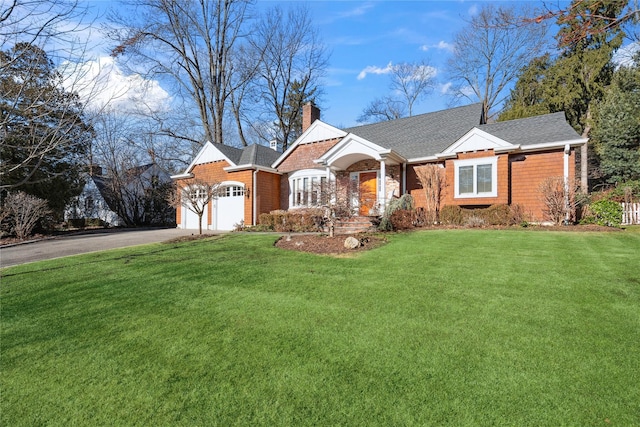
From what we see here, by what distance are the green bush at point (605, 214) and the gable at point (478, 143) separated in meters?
3.55

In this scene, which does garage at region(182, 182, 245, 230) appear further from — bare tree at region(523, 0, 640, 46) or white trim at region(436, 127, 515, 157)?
bare tree at region(523, 0, 640, 46)

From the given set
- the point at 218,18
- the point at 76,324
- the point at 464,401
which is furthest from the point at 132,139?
the point at 464,401

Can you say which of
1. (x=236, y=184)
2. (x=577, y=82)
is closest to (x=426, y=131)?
(x=236, y=184)

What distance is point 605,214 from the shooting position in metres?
10.8

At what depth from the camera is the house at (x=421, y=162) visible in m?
12.0

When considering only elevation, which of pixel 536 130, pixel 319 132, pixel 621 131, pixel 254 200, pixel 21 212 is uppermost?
pixel 621 131

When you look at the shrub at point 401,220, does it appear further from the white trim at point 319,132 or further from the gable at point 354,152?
the white trim at point 319,132

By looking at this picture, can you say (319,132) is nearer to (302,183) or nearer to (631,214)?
(302,183)

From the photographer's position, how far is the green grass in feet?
7.11

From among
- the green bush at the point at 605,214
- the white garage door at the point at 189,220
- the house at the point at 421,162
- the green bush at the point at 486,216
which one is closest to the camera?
the green bush at the point at 605,214

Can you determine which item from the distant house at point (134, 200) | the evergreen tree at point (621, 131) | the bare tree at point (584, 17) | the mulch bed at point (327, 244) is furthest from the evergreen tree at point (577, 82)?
the distant house at point (134, 200)

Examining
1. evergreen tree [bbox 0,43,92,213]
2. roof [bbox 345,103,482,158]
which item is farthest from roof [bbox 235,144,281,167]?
evergreen tree [bbox 0,43,92,213]

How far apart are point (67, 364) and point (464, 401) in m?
3.51

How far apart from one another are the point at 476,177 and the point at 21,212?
20.2 m
